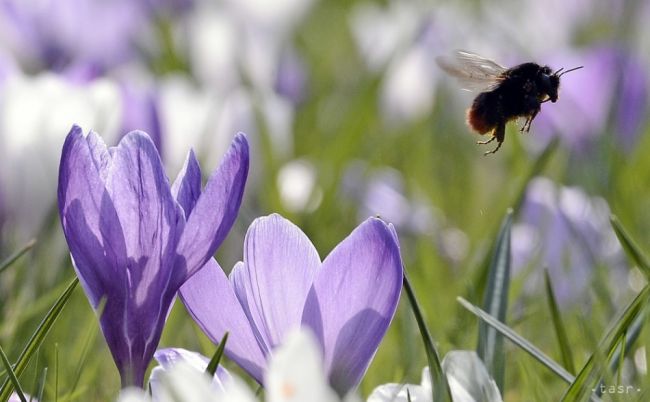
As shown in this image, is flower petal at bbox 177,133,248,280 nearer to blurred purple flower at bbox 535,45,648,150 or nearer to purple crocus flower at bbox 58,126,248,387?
purple crocus flower at bbox 58,126,248,387

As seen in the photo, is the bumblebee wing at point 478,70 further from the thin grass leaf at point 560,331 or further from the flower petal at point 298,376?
the flower petal at point 298,376

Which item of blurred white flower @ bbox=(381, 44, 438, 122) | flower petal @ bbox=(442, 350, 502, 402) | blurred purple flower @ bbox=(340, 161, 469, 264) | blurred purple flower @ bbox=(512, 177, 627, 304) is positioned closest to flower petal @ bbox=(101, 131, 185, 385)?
flower petal @ bbox=(442, 350, 502, 402)

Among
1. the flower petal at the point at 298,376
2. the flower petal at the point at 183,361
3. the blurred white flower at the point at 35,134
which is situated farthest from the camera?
the blurred white flower at the point at 35,134

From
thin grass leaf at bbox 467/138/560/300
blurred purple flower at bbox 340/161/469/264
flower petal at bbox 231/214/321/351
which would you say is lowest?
blurred purple flower at bbox 340/161/469/264

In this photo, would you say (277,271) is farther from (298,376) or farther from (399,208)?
(399,208)

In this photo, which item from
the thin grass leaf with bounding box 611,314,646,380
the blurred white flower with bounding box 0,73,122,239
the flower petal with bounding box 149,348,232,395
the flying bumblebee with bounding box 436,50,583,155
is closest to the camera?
the flower petal with bounding box 149,348,232,395

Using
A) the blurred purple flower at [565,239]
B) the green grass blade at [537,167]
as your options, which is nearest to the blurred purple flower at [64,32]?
the blurred purple flower at [565,239]

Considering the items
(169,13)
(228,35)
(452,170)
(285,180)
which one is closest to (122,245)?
(285,180)

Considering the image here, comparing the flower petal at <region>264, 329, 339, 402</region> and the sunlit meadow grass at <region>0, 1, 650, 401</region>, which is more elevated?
the flower petal at <region>264, 329, 339, 402</region>
